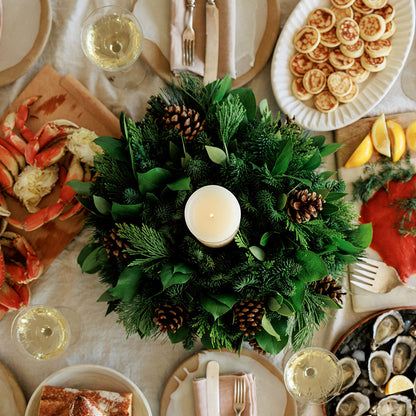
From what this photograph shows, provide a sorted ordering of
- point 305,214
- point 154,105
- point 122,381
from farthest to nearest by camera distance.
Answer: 1. point 122,381
2. point 154,105
3. point 305,214

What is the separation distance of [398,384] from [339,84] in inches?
28.0

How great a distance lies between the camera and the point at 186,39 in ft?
2.90

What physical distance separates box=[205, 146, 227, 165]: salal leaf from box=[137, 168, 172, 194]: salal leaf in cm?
8

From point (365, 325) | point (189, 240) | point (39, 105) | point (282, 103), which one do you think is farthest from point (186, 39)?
point (365, 325)

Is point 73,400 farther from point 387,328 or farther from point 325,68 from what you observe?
point 325,68

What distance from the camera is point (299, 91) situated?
897mm

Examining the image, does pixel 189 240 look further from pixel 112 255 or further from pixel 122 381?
pixel 122 381

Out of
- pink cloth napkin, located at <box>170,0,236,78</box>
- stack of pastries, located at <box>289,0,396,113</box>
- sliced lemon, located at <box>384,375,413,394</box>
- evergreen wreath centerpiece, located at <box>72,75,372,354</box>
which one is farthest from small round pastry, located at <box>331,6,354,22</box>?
sliced lemon, located at <box>384,375,413,394</box>

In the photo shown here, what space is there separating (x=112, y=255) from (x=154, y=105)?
11.0 inches

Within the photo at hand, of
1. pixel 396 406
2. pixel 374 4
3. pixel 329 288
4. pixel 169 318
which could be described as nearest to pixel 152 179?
pixel 169 318

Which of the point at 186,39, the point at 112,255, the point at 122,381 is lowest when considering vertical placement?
the point at 122,381

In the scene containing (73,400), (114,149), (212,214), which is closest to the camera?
(212,214)

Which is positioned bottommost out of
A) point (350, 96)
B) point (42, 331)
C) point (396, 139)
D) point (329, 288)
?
point (42, 331)

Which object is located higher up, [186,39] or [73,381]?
[186,39]
